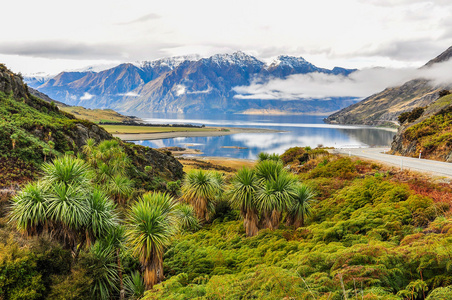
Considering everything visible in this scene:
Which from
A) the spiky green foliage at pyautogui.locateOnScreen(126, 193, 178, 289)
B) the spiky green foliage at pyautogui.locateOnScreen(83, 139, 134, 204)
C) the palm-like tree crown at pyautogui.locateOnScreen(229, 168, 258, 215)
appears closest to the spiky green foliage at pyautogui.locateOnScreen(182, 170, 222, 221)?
the palm-like tree crown at pyautogui.locateOnScreen(229, 168, 258, 215)

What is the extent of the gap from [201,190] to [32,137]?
77.3 feet

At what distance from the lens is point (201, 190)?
1820cm

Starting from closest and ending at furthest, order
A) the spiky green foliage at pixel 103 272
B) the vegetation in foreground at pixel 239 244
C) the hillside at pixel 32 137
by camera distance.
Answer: the vegetation in foreground at pixel 239 244 < the spiky green foliage at pixel 103 272 < the hillside at pixel 32 137

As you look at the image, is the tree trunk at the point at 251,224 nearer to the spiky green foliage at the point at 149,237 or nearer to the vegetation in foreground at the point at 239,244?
the vegetation in foreground at the point at 239,244

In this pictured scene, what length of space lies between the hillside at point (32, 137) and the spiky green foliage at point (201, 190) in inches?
570

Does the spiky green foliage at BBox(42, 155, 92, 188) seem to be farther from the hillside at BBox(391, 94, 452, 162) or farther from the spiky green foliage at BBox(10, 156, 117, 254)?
the hillside at BBox(391, 94, 452, 162)

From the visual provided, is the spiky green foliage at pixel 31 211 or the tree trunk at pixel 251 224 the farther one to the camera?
the tree trunk at pixel 251 224

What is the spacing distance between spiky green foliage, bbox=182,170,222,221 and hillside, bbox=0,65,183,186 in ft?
47.5

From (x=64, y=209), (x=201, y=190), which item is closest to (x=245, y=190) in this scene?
(x=201, y=190)

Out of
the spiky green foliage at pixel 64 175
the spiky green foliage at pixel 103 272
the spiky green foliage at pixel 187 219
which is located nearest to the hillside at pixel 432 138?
the spiky green foliage at pixel 187 219

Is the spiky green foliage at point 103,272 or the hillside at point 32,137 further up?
the hillside at point 32,137

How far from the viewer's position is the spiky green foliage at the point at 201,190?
1839cm

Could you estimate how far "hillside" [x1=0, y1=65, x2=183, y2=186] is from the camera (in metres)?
25.2

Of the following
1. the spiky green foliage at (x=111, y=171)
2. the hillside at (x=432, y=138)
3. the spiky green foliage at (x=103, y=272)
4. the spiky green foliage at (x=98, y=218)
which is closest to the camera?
the spiky green foliage at (x=103, y=272)
